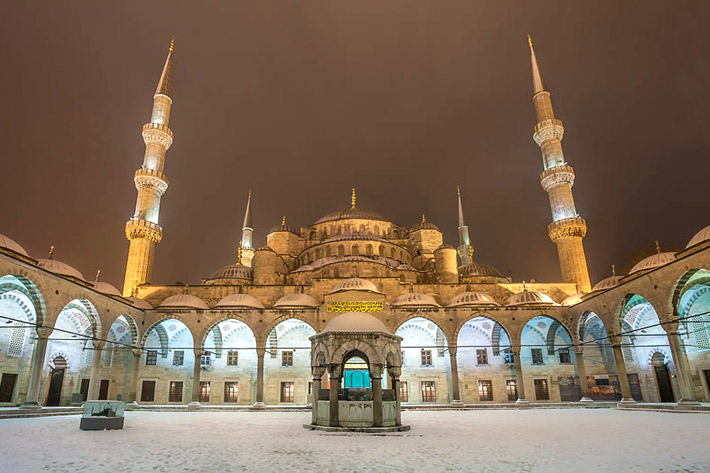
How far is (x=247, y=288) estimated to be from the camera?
26188mm

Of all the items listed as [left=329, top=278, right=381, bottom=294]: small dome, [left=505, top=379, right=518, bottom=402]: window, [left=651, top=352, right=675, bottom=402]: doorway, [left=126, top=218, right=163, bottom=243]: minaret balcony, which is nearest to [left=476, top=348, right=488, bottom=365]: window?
[left=505, top=379, right=518, bottom=402]: window

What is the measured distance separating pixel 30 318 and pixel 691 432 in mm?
22984

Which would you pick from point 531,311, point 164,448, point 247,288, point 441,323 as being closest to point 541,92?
point 531,311

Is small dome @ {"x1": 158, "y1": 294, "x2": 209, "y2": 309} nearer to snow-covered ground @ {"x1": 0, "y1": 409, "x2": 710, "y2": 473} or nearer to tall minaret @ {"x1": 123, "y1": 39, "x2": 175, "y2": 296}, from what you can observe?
tall minaret @ {"x1": 123, "y1": 39, "x2": 175, "y2": 296}

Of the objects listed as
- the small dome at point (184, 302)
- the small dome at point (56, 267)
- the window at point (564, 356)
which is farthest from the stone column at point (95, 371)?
the window at point (564, 356)

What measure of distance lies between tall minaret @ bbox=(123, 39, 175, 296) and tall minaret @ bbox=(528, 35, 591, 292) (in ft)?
83.7

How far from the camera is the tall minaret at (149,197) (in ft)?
86.7

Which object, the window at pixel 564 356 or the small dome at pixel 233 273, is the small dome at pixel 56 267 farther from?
the window at pixel 564 356

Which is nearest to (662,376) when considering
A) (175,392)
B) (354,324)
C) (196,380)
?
(354,324)

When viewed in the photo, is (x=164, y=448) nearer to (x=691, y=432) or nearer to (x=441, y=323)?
(x=691, y=432)

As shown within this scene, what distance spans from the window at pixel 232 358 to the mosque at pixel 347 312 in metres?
0.13

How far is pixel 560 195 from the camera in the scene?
93.1ft

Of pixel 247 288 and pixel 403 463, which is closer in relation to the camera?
pixel 403 463

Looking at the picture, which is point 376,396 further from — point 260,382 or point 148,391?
point 148,391
